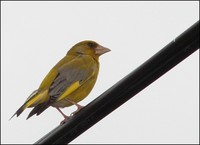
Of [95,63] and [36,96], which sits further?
[95,63]

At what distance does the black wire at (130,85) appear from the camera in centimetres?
362

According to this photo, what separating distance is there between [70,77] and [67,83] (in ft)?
0.59

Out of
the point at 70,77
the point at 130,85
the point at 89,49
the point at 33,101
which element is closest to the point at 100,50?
the point at 89,49

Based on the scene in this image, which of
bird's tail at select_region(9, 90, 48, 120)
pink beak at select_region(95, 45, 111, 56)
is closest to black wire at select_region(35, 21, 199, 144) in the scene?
bird's tail at select_region(9, 90, 48, 120)

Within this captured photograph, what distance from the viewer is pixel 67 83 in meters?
7.20

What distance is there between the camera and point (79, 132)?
414 cm

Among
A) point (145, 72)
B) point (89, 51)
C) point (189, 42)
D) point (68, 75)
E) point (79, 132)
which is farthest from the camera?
point (89, 51)

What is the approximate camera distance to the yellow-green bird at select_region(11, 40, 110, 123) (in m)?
6.79

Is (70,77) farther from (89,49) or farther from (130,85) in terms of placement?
(130,85)

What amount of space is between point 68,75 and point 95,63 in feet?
2.99

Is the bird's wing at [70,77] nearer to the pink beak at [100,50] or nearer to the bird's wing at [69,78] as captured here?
the bird's wing at [69,78]

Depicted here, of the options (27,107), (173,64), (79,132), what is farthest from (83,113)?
(27,107)

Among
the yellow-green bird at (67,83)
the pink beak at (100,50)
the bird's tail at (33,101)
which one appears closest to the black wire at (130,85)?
the yellow-green bird at (67,83)

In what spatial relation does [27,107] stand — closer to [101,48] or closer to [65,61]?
[65,61]
